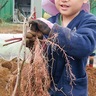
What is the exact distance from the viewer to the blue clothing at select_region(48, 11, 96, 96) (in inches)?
60.8

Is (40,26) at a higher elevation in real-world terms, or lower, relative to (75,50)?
higher

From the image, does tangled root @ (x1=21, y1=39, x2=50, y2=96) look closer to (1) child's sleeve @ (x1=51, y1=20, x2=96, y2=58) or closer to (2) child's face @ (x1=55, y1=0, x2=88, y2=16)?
(1) child's sleeve @ (x1=51, y1=20, x2=96, y2=58)

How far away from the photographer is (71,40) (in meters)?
1.54

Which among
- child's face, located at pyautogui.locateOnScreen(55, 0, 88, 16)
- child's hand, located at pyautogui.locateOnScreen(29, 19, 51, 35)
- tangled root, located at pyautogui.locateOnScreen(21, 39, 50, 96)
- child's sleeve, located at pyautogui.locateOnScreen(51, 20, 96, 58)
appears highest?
child's face, located at pyautogui.locateOnScreen(55, 0, 88, 16)

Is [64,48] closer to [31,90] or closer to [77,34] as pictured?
[77,34]

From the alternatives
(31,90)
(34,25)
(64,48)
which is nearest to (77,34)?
(64,48)

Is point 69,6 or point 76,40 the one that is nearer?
point 76,40

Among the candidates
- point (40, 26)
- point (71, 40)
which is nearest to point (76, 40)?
point (71, 40)

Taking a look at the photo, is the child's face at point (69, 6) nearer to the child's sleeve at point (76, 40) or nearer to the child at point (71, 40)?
the child at point (71, 40)

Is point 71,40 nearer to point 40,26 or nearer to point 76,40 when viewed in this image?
point 76,40

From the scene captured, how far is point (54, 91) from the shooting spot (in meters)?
1.75

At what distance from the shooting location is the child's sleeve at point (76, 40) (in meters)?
1.54

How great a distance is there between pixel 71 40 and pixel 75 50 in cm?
5

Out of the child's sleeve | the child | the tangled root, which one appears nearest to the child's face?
the child
